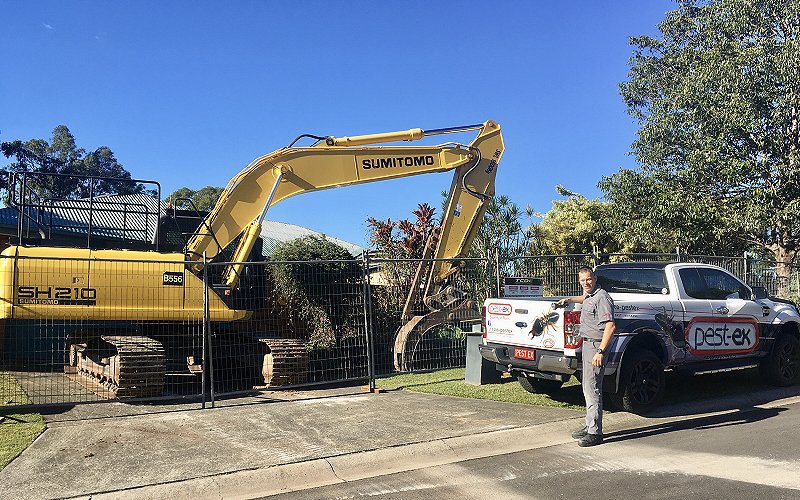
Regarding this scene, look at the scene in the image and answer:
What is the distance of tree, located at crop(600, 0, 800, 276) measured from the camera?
17.0 meters

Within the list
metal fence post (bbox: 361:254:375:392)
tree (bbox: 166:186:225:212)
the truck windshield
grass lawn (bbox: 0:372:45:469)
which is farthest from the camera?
tree (bbox: 166:186:225:212)

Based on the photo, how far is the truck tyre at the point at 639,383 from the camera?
7.69m

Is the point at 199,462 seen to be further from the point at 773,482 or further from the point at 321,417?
the point at 773,482

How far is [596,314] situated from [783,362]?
4965 millimetres

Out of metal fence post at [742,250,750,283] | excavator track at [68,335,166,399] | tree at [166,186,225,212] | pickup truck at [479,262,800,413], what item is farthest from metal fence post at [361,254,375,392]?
tree at [166,186,225,212]

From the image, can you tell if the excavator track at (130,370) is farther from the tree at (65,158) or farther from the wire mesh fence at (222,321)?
the tree at (65,158)

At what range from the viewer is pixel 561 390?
9492 mm

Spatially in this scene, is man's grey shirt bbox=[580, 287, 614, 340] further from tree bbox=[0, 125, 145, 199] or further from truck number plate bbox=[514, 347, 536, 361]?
tree bbox=[0, 125, 145, 199]

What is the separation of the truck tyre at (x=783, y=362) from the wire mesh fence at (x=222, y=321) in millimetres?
3875

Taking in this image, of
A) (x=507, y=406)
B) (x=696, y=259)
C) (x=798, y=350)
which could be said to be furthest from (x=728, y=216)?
(x=507, y=406)

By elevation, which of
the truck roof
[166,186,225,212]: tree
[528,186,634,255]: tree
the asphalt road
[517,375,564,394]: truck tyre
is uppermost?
[166,186,225,212]: tree

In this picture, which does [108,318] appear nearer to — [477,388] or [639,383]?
[477,388]

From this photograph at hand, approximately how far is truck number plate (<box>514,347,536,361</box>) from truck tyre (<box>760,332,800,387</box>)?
4.24 meters

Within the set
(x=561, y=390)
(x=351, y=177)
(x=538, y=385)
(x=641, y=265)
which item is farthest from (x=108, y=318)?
(x=641, y=265)
